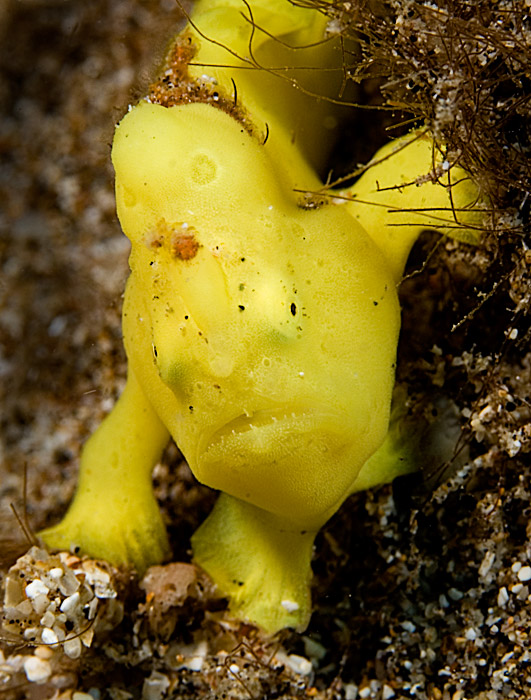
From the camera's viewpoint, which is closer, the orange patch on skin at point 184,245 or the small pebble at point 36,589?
the orange patch on skin at point 184,245

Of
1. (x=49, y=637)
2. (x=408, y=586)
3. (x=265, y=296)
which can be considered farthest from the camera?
(x=408, y=586)

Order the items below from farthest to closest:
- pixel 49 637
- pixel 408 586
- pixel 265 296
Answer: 1. pixel 408 586
2. pixel 49 637
3. pixel 265 296

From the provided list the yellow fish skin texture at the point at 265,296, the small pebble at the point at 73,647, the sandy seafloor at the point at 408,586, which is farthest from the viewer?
the small pebble at the point at 73,647

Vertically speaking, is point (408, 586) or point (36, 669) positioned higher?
point (408, 586)

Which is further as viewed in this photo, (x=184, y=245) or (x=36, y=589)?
(x=36, y=589)

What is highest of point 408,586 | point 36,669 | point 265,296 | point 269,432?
point 265,296

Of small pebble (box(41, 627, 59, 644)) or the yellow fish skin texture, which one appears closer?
the yellow fish skin texture

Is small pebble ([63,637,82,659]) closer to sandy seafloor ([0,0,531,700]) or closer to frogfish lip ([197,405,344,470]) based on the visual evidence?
sandy seafloor ([0,0,531,700])

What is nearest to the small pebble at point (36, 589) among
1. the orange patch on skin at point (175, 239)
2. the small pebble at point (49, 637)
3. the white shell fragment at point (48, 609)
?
the white shell fragment at point (48, 609)

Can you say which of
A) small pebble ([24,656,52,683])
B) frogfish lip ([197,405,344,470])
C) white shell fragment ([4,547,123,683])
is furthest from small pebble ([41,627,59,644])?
frogfish lip ([197,405,344,470])

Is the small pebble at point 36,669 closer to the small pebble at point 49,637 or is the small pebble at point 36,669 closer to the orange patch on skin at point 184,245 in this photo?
the small pebble at point 49,637

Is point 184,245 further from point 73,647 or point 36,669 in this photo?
point 36,669

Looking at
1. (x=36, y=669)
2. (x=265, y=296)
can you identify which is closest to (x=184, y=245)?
(x=265, y=296)
